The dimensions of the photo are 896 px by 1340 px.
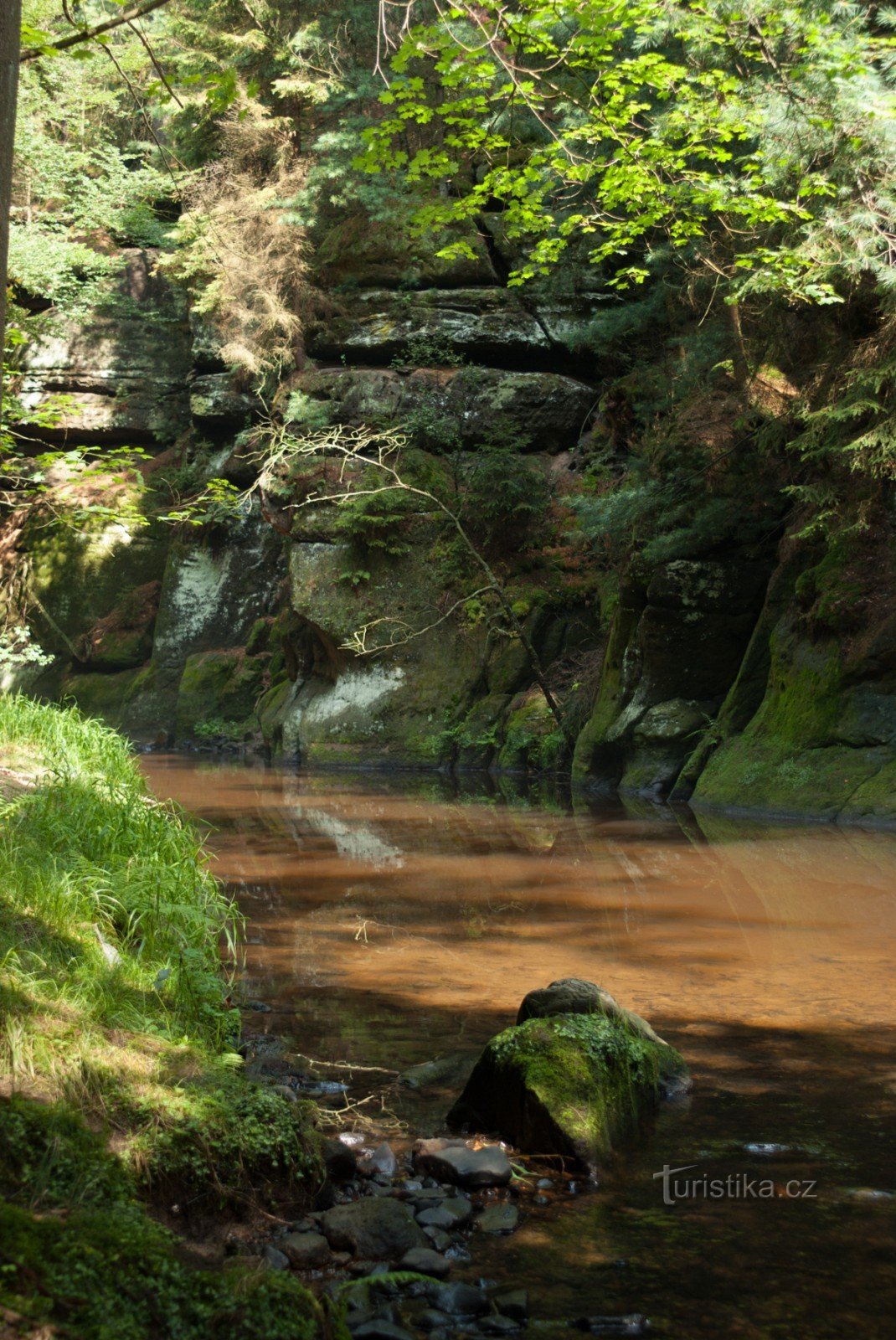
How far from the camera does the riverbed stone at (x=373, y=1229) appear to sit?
2.96 meters

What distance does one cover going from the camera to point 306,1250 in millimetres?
2898

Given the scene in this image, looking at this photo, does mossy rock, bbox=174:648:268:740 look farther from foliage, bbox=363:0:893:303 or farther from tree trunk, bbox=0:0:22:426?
tree trunk, bbox=0:0:22:426

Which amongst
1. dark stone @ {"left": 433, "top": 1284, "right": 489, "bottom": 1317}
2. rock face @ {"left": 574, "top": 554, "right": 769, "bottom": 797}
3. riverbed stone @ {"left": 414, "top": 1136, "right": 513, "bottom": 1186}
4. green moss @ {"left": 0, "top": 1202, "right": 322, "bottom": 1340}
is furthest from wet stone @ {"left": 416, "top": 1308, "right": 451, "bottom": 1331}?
rock face @ {"left": 574, "top": 554, "right": 769, "bottom": 797}

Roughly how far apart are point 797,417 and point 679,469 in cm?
294

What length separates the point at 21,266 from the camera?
1714 centimetres

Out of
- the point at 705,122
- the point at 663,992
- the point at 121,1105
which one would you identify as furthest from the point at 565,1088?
the point at 705,122

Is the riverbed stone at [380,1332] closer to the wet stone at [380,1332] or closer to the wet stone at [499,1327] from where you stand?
the wet stone at [380,1332]

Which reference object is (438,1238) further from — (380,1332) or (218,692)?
(218,692)

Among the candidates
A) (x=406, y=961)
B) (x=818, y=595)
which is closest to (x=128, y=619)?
(x=818, y=595)

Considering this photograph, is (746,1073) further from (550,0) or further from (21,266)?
(21,266)

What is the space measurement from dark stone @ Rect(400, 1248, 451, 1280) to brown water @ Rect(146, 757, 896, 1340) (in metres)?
0.11

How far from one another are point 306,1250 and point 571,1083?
1.25m

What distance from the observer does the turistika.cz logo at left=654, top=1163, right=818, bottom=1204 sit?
3344 millimetres

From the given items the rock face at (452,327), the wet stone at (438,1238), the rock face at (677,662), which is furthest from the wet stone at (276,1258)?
the rock face at (452,327)
